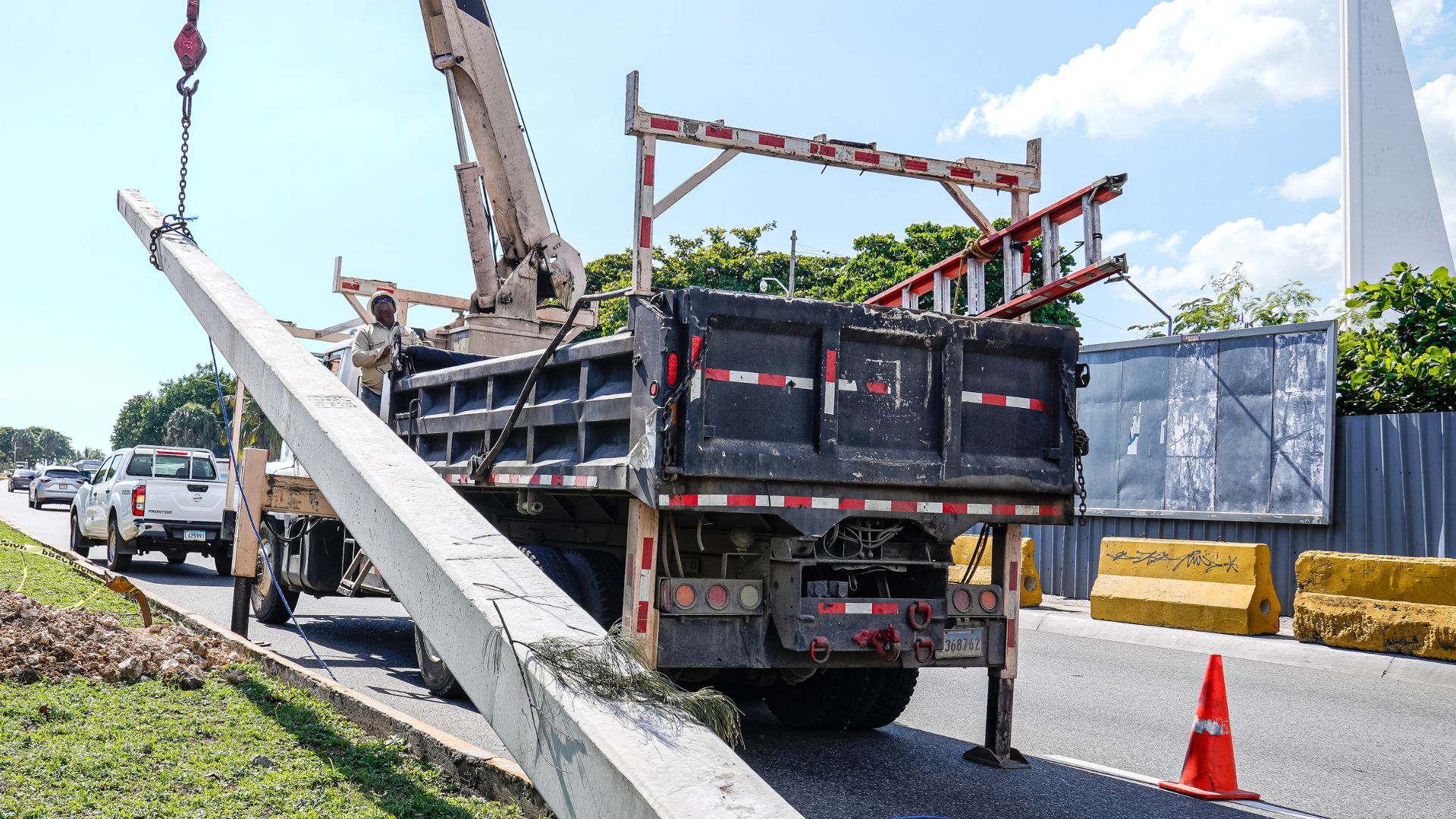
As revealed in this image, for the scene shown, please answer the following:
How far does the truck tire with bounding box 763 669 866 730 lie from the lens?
273 inches

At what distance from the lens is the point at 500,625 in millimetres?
3604

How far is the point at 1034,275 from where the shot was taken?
7.93m

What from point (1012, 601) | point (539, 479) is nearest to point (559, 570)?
point (539, 479)

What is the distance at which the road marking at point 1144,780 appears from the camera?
5645mm

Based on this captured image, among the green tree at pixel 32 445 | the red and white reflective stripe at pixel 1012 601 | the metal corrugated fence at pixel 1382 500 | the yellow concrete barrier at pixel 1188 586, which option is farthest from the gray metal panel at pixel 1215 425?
the green tree at pixel 32 445

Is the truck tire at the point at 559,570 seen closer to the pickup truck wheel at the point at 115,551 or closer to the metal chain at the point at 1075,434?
the metal chain at the point at 1075,434

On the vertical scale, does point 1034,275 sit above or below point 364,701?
above

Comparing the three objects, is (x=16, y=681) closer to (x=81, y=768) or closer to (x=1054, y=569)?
(x=81, y=768)

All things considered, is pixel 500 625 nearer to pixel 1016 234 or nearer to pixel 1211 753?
pixel 1211 753

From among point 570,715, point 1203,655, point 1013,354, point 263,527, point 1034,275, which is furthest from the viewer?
point 1203,655

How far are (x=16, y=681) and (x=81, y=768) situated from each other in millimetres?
1713

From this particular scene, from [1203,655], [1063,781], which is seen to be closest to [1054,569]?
[1203,655]

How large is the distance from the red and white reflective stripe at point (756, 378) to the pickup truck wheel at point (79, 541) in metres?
16.1

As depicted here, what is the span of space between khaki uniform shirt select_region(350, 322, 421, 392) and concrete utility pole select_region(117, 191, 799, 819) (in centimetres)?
262
